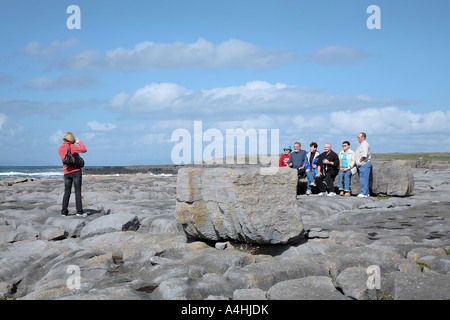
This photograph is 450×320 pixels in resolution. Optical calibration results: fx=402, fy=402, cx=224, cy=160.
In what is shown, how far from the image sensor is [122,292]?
202 inches

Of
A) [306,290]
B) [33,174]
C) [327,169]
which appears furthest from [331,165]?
[33,174]

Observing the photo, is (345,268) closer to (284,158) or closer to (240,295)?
(240,295)

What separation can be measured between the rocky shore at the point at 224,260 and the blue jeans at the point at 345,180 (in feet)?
11.3

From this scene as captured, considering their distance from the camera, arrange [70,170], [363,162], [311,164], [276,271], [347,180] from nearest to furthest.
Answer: [276,271]
[70,170]
[363,162]
[347,180]
[311,164]

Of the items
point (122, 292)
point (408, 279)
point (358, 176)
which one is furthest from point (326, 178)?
point (122, 292)

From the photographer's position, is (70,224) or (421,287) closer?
(421,287)

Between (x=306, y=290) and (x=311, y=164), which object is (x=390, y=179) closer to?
(x=311, y=164)

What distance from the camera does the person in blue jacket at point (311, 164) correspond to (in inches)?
637

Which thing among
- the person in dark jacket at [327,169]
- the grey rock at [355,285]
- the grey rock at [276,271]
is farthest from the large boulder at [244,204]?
the person in dark jacket at [327,169]

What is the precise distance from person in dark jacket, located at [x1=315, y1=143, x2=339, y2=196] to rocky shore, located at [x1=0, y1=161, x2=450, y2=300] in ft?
11.6

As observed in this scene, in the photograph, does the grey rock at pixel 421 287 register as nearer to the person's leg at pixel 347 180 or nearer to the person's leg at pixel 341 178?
the person's leg at pixel 347 180

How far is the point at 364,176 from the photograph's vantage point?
598 inches

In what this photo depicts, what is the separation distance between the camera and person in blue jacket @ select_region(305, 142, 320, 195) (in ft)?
53.1

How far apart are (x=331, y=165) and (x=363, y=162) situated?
1.23 meters
